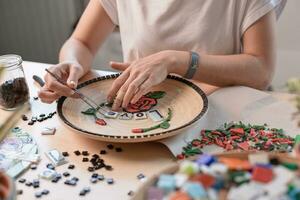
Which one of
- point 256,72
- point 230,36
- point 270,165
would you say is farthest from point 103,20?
point 270,165

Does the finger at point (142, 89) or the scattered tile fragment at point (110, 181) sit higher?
the finger at point (142, 89)

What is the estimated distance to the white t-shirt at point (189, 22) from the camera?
1166mm

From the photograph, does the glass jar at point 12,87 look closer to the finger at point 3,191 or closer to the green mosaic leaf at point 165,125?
the green mosaic leaf at point 165,125

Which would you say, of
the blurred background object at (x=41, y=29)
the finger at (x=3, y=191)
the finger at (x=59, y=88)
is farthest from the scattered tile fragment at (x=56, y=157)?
the blurred background object at (x=41, y=29)

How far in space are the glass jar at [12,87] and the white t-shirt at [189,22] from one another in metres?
0.38

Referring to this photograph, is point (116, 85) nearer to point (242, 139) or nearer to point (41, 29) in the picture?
point (242, 139)

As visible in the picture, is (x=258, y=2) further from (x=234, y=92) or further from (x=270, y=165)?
(x=270, y=165)

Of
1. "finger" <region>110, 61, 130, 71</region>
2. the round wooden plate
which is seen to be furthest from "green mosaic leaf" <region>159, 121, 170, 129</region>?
"finger" <region>110, 61, 130, 71</region>

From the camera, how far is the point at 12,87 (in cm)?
104

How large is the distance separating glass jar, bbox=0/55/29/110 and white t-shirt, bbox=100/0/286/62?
378 mm

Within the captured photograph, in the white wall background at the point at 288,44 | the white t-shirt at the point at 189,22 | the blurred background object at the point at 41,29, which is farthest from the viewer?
the blurred background object at the point at 41,29

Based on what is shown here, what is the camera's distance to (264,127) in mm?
906

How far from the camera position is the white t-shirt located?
1166 mm

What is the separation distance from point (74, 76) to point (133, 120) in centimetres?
24
